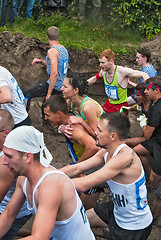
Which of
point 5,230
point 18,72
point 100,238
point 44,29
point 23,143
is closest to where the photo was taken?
point 23,143

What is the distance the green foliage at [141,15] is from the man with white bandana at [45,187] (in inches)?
301

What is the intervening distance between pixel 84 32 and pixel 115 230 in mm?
6739

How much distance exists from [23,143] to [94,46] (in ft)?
21.3

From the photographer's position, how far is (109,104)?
6.38m

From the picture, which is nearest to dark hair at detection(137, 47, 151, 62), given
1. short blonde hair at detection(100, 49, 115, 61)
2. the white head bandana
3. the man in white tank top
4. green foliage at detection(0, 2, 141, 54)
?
short blonde hair at detection(100, 49, 115, 61)

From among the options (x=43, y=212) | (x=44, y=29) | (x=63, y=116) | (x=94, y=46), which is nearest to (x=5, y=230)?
(x=43, y=212)

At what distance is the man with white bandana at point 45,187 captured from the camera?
2.26 m

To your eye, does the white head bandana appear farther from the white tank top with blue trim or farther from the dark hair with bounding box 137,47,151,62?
the dark hair with bounding box 137,47,151,62

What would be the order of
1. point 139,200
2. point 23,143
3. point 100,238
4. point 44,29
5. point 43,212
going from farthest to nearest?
point 44,29
point 100,238
point 139,200
point 23,143
point 43,212

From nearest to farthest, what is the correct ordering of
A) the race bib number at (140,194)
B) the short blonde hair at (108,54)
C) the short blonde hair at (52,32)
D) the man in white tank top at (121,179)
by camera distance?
the man in white tank top at (121,179)
the race bib number at (140,194)
the short blonde hair at (108,54)
the short blonde hair at (52,32)

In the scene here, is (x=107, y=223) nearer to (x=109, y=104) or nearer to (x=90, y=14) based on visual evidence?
(x=109, y=104)

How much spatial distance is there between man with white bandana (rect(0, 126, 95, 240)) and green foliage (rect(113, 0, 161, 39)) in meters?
7.64

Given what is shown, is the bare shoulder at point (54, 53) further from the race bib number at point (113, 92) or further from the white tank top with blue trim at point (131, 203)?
the white tank top with blue trim at point (131, 203)

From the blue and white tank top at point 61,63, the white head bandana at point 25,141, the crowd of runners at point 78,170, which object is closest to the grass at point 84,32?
the blue and white tank top at point 61,63
